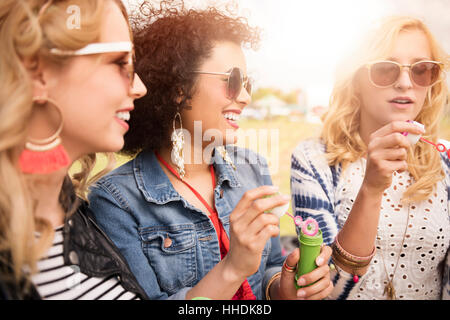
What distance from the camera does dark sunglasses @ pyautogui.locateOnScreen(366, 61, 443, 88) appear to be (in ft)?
5.63

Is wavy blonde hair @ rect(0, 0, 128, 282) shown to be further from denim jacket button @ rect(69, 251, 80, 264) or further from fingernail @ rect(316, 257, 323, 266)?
fingernail @ rect(316, 257, 323, 266)

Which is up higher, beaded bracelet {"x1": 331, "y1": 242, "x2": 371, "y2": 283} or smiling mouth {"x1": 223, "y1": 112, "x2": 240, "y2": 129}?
smiling mouth {"x1": 223, "y1": 112, "x2": 240, "y2": 129}

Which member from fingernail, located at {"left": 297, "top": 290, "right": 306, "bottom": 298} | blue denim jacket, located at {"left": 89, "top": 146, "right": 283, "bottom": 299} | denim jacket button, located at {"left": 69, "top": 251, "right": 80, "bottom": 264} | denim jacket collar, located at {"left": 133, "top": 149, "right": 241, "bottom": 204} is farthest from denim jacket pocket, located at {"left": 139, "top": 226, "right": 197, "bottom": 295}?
fingernail, located at {"left": 297, "top": 290, "right": 306, "bottom": 298}

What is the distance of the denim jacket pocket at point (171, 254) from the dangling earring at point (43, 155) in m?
0.61

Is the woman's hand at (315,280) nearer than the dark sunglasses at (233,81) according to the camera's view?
Yes

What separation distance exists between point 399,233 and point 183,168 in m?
1.22

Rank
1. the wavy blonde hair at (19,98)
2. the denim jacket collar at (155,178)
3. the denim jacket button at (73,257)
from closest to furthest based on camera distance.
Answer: the wavy blonde hair at (19,98) < the denim jacket button at (73,257) < the denim jacket collar at (155,178)

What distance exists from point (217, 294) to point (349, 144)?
4.09ft

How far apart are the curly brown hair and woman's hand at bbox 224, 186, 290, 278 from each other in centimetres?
75

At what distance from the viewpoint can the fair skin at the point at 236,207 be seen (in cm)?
115

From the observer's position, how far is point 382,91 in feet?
5.80

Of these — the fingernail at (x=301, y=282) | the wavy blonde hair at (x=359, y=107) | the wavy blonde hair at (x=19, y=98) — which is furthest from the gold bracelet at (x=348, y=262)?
the wavy blonde hair at (x=19, y=98)

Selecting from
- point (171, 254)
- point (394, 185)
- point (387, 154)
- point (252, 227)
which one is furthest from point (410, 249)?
point (171, 254)

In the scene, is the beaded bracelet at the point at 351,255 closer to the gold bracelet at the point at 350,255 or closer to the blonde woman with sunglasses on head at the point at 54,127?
the gold bracelet at the point at 350,255
